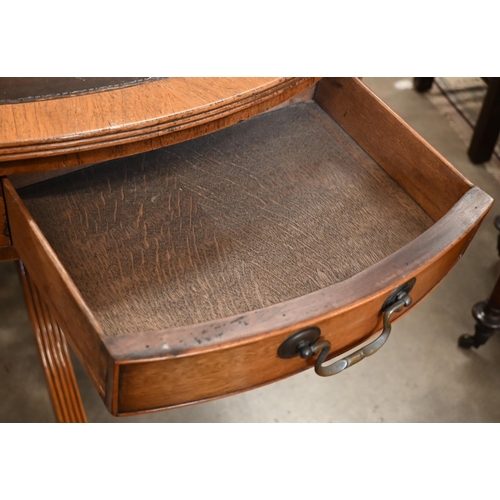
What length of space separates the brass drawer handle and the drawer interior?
0.09 metres

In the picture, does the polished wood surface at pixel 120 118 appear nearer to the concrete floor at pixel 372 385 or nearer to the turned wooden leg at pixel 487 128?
the concrete floor at pixel 372 385

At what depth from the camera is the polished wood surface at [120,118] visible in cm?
56

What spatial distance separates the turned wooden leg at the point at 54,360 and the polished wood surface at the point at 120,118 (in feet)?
1.30

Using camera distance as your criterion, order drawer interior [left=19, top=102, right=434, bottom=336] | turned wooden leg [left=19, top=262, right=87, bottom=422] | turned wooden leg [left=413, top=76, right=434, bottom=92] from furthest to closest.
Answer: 1. turned wooden leg [left=413, top=76, right=434, bottom=92]
2. turned wooden leg [left=19, top=262, right=87, bottom=422]
3. drawer interior [left=19, top=102, right=434, bottom=336]

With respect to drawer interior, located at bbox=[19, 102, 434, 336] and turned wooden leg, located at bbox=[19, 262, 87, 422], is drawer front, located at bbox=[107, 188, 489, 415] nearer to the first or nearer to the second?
drawer interior, located at bbox=[19, 102, 434, 336]

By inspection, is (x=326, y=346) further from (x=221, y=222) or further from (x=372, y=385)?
(x=372, y=385)

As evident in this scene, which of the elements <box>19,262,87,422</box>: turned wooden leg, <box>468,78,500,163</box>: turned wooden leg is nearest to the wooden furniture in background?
<box>468,78,500,163</box>: turned wooden leg

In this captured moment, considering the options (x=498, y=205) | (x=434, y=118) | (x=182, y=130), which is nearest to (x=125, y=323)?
(x=182, y=130)

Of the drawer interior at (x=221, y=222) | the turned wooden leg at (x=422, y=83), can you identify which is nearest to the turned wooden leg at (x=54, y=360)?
the drawer interior at (x=221, y=222)

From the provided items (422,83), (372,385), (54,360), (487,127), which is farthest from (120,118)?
(422,83)

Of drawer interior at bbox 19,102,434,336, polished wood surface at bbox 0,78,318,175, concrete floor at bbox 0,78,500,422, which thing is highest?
polished wood surface at bbox 0,78,318,175

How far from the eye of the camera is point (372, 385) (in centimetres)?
110

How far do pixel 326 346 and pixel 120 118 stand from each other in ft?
0.89

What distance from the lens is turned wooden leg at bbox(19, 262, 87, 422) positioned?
0.94 m
